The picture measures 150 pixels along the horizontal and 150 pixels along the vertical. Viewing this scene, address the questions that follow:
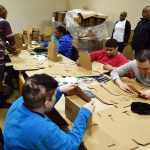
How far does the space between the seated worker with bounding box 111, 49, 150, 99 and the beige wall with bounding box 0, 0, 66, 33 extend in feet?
17.7

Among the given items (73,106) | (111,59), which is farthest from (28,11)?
(73,106)

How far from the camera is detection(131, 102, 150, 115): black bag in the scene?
A: 5.87 ft

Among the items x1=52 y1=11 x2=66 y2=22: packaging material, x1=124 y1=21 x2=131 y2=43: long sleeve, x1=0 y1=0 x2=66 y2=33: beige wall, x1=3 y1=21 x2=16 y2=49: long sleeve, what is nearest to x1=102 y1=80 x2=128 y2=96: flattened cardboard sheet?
x1=3 y1=21 x2=16 y2=49: long sleeve

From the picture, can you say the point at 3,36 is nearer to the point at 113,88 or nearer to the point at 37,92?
the point at 113,88

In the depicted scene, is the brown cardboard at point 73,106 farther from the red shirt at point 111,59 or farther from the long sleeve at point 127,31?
the long sleeve at point 127,31

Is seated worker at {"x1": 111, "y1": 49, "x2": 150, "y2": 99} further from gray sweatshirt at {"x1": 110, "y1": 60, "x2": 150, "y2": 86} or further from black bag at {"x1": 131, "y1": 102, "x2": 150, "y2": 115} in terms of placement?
black bag at {"x1": 131, "y1": 102, "x2": 150, "y2": 115}

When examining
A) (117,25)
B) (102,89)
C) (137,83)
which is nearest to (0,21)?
(102,89)

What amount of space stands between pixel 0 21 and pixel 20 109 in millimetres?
2139

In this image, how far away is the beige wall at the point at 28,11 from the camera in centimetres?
710

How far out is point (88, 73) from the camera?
2887 mm

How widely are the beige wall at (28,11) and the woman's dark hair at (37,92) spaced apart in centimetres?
627

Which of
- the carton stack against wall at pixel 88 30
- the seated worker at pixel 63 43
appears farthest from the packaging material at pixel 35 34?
the carton stack against wall at pixel 88 30

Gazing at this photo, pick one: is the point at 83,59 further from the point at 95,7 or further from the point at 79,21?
the point at 95,7

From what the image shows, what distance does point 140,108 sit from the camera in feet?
6.00
